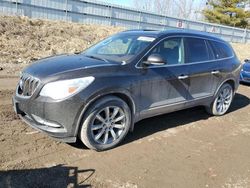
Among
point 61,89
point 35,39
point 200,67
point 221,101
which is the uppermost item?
point 200,67

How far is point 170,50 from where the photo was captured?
533 cm

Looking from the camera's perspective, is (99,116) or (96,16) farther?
(96,16)

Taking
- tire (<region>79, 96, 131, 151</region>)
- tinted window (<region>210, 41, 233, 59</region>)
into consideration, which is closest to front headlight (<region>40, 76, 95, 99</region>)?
tire (<region>79, 96, 131, 151</region>)

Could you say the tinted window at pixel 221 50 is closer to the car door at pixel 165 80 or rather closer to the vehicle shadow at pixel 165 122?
the car door at pixel 165 80

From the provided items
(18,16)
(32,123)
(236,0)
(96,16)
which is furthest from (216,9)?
(32,123)

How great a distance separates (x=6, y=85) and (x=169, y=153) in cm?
461

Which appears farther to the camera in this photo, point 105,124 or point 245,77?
point 245,77

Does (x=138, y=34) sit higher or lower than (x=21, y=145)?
higher

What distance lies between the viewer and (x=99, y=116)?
14.1ft

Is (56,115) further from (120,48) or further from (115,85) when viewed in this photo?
(120,48)

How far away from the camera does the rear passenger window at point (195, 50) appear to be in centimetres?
562

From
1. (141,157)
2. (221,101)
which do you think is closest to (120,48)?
(141,157)

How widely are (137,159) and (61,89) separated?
1.45 meters

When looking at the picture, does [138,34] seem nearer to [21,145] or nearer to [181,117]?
[181,117]
